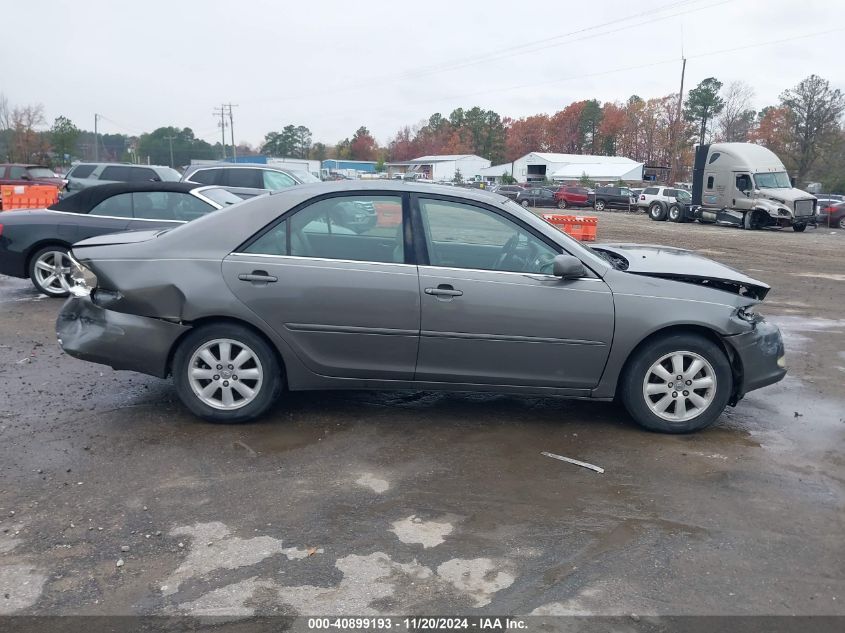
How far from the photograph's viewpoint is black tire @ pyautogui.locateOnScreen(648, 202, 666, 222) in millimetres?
Answer: 35500

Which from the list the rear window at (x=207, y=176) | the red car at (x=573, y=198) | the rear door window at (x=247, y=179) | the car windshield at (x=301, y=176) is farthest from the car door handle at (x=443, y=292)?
the red car at (x=573, y=198)

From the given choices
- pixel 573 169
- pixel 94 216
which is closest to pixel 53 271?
pixel 94 216

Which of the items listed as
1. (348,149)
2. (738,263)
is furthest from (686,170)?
(738,263)

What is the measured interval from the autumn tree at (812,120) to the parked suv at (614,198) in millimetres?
26042

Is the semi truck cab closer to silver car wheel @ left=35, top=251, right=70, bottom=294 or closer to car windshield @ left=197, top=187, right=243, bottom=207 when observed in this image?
car windshield @ left=197, top=187, right=243, bottom=207

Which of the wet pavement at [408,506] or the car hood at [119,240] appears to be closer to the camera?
the wet pavement at [408,506]

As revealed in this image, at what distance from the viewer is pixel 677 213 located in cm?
3381

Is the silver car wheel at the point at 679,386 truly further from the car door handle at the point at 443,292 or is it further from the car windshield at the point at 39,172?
the car windshield at the point at 39,172

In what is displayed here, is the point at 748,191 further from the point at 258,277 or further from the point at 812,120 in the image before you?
the point at 812,120

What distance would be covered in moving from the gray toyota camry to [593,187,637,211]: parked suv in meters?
42.0

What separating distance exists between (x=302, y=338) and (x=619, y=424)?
7.58 feet

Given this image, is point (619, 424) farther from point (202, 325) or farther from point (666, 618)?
point (202, 325)

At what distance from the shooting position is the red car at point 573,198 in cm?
4675

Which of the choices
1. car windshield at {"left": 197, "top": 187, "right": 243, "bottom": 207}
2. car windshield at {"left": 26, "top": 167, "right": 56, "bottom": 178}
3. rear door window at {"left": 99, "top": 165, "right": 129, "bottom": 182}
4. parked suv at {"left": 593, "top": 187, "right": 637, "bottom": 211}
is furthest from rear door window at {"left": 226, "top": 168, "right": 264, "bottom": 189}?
parked suv at {"left": 593, "top": 187, "right": 637, "bottom": 211}
